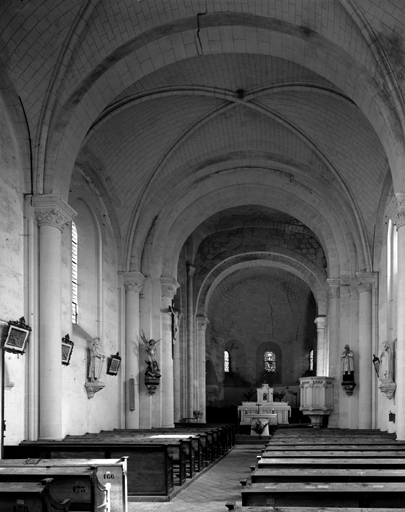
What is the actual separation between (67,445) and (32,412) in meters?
2.58

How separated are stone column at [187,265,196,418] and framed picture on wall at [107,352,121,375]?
41.9 ft

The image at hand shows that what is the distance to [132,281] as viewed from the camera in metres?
25.2

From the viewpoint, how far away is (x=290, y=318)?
154 ft

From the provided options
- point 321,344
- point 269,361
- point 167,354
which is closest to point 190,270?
point 321,344

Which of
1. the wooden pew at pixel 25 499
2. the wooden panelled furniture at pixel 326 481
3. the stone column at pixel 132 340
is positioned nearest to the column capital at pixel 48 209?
the wooden panelled furniture at pixel 326 481

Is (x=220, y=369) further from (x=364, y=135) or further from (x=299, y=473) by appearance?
(x=299, y=473)

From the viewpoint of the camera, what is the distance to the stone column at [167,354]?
27000 mm

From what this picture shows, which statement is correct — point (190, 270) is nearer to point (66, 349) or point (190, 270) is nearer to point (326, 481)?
point (66, 349)

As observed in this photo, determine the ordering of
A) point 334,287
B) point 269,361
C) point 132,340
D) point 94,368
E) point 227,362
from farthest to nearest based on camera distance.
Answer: point 269,361 < point 227,362 < point 334,287 < point 132,340 < point 94,368

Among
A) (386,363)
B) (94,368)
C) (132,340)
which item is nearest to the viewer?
(386,363)

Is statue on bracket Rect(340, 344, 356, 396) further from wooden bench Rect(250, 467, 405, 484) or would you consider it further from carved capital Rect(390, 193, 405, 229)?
wooden bench Rect(250, 467, 405, 484)

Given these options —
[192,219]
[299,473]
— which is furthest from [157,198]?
[299,473]

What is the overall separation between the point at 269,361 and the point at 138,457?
34.5 m

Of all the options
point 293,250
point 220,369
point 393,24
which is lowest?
point 220,369
